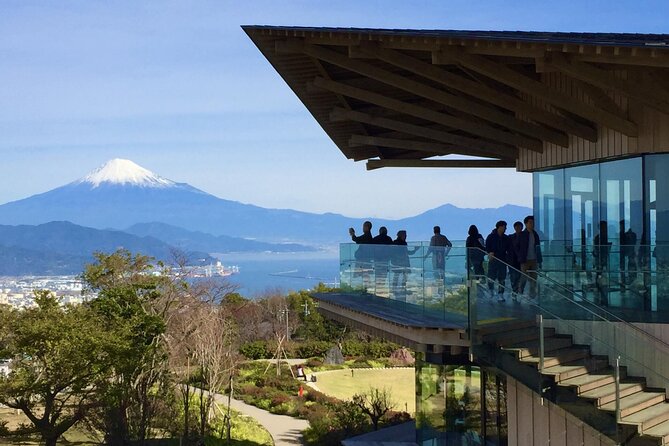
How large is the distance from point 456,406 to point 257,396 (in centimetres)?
1826

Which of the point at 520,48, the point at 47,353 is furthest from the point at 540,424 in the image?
the point at 47,353

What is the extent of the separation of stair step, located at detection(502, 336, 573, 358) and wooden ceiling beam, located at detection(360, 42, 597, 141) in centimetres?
470

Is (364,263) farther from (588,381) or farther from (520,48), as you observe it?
(588,381)

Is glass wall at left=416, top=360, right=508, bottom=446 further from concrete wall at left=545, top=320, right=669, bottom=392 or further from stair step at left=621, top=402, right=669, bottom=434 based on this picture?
stair step at left=621, top=402, right=669, bottom=434

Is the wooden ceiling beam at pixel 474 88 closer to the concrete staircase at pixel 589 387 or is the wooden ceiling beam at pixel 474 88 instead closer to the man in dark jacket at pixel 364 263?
the concrete staircase at pixel 589 387

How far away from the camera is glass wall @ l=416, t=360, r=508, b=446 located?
17.5 m

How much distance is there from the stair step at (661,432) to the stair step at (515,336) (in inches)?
76.4

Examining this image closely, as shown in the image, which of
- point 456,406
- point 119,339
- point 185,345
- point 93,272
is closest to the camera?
point 456,406

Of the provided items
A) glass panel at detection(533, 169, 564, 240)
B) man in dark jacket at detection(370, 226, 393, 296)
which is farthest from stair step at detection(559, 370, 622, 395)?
glass panel at detection(533, 169, 564, 240)

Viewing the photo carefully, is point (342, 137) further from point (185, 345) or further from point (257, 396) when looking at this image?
point (257, 396)

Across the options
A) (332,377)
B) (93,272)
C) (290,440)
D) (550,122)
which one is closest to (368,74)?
(550,122)

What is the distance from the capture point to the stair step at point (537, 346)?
42.0 ft

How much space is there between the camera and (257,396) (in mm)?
37188

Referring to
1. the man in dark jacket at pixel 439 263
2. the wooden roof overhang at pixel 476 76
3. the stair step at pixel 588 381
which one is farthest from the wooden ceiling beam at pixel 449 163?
the stair step at pixel 588 381
